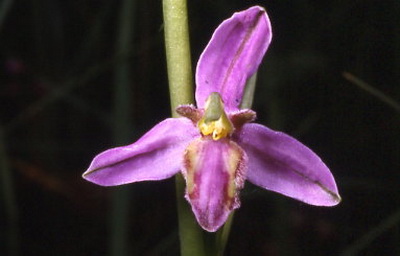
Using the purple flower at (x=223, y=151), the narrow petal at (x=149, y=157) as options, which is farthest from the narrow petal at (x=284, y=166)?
the narrow petal at (x=149, y=157)

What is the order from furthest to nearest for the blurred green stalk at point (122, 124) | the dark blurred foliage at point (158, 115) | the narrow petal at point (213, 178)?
the dark blurred foliage at point (158, 115) → the blurred green stalk at point (122, 124) → the narrow petal at point (213, 178)

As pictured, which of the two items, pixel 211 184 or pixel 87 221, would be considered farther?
pixel 87 221

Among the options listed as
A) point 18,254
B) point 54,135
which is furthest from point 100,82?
point 18,254

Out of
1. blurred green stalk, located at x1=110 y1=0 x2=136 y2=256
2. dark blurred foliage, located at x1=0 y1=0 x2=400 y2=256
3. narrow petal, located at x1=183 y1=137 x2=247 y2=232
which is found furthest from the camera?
dark blurred foliage, located at x1=0 y1=0 x2=400 y2=256

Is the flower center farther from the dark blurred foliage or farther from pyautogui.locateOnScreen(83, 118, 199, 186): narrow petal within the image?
the dark blurred foliage

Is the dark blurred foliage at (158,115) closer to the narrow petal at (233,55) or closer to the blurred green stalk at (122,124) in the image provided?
the blurred green stalk at (122,124)

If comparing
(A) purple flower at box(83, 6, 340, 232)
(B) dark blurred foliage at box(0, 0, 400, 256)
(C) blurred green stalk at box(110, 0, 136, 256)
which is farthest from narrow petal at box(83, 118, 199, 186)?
(B) dark blurred foliage at box(0, 0, 400, 256)

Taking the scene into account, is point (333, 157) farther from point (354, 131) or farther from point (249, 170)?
→ point (249, 170)
